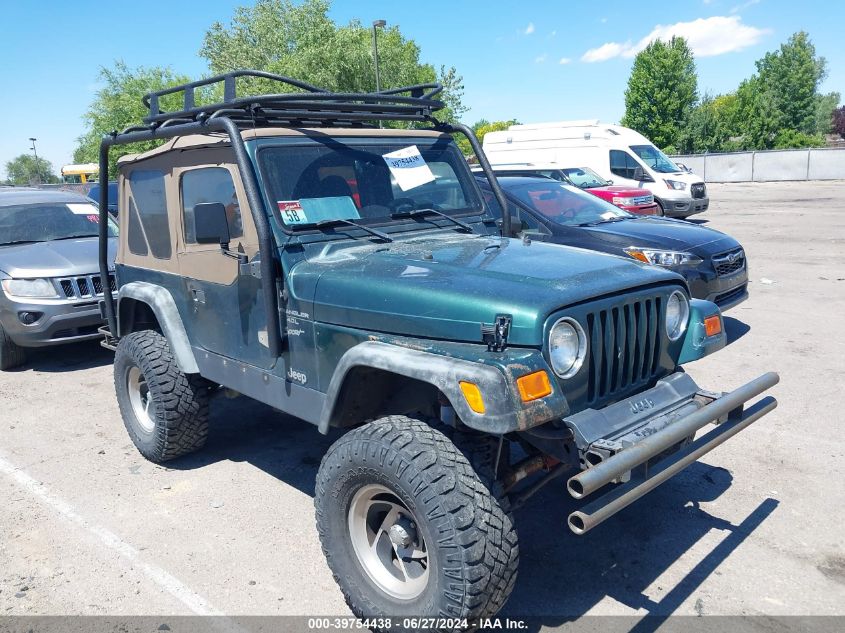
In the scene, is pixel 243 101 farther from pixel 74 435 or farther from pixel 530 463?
pixel 74 435

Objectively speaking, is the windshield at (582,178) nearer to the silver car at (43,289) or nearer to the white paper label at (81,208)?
the white paper label at (81,208)

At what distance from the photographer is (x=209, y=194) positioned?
398 centimetres

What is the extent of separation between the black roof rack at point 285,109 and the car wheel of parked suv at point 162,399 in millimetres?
1449

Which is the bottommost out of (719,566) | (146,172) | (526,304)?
(719,566)

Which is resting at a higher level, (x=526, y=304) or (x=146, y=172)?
(x=146, y=172)

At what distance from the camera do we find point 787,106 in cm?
4741

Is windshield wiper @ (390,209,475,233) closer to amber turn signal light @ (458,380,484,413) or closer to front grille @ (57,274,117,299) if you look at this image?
amber turn signal light @ (458,380,484,413)

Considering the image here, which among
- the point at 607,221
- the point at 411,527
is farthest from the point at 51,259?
the point at 607,221

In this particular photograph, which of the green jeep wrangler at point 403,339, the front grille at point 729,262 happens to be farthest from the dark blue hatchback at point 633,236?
the green jeep wrangler at point 403,339

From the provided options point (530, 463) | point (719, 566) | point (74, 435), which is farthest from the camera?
point (74, 435)

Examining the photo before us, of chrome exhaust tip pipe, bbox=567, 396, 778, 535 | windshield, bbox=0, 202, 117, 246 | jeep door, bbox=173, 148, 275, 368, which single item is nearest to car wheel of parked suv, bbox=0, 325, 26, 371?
windshield, bbox=0, 202, 117, 246

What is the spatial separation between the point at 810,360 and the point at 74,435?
630cm

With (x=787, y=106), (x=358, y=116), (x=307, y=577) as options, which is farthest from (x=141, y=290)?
(x=787, y=106)

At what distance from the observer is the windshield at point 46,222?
760 cm
